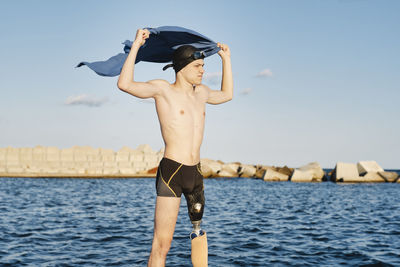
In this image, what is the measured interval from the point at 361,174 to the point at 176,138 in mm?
49135

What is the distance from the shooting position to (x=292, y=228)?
12758mm

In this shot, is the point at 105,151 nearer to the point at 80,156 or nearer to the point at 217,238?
the point at 80,156

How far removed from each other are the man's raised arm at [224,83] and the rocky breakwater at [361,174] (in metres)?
45.3

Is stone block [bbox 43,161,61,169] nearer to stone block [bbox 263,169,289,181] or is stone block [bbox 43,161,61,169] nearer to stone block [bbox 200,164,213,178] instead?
stone block [bbox 200,164,213,178]

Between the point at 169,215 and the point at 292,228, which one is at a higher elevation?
the point at 169,215

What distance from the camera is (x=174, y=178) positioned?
3.69 metres

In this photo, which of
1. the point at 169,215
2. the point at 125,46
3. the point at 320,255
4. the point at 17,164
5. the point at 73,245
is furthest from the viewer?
the point at 17,164

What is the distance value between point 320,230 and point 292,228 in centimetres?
86

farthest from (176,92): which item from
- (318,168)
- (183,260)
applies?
(318,168)

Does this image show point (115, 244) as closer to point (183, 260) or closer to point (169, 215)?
point (183, 260)

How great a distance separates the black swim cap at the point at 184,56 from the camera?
12.6 ft

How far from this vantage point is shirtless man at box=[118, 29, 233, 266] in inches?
144

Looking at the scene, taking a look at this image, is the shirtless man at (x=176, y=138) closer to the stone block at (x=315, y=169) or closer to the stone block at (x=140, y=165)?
the stone block at (x=315, y=169)

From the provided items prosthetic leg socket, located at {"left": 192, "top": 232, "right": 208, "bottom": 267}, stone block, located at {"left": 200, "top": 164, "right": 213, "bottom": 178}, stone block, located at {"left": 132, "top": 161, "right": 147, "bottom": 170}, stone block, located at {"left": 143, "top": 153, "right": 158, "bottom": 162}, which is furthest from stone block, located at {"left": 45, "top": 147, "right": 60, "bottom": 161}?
prosthetic leg socket, located at {"left": 192, "top": 232, "right": 208, "bottom": 267}
